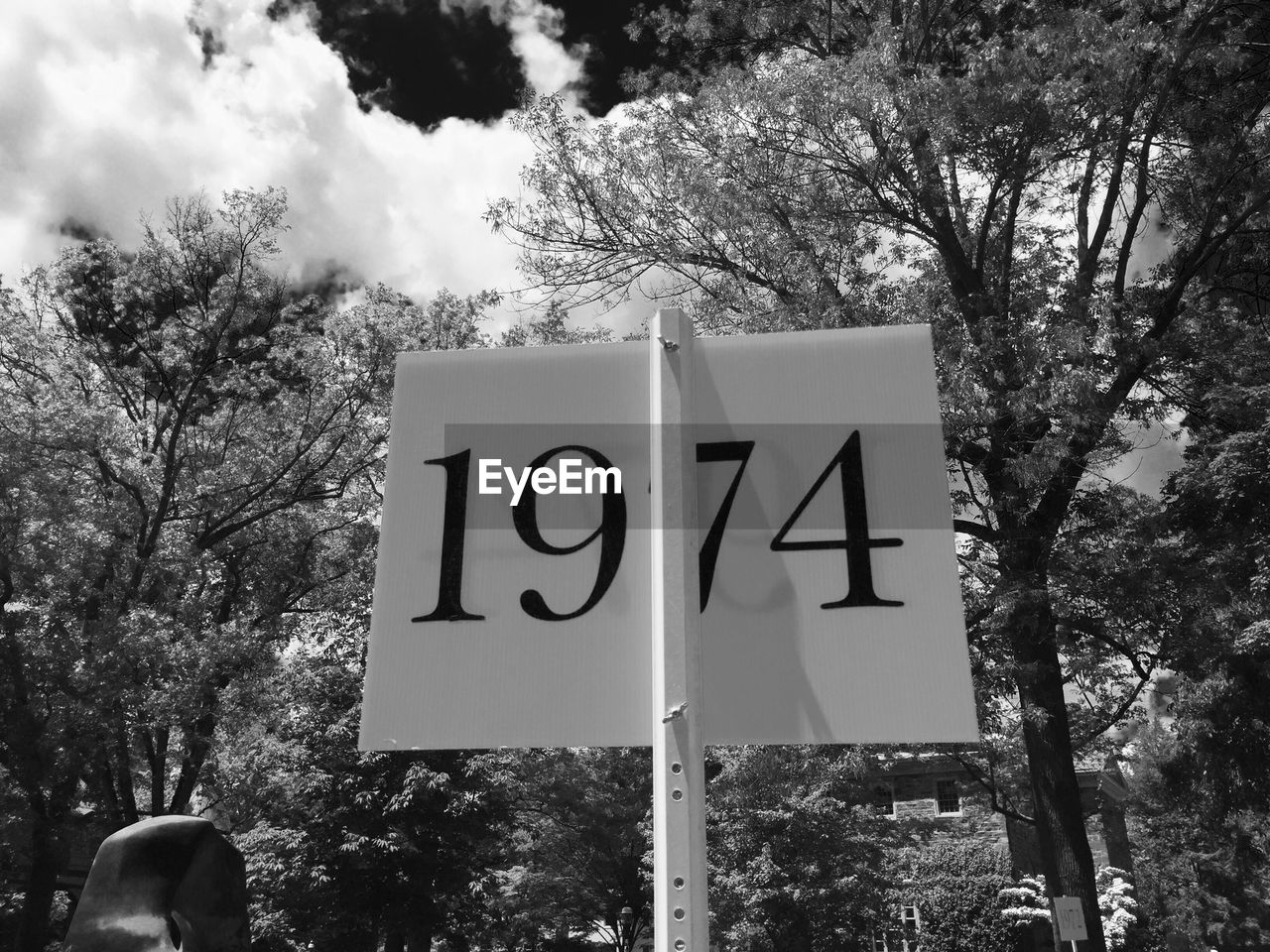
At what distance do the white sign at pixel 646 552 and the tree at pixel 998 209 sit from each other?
34.7 feet

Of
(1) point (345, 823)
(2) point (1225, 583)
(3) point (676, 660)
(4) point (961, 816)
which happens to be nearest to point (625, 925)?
(1) point (345, 823)

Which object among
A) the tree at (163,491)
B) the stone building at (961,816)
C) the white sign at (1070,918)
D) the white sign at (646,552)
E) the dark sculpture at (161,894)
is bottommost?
the white sign at (1070,918)

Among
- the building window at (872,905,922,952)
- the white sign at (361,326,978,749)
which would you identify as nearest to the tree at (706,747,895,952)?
the building window at (872,905,922,952)

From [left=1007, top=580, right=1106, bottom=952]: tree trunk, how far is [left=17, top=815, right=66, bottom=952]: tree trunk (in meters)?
15.9

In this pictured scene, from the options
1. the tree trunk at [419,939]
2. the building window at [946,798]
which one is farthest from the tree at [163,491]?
the building window at [946,798]

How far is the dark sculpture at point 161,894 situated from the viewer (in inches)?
181

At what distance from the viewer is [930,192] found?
1376cm

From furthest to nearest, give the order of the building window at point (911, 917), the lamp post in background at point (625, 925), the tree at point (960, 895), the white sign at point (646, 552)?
the building window at point (911, 917) → the tree at point (960, 895) → the lamp post in background at point (625, 925) → the white sign at point (646, 552)

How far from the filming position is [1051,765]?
1298 centimetres

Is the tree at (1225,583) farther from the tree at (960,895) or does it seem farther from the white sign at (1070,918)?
the tree at (960,895)

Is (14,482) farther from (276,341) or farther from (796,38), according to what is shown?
(796,38)

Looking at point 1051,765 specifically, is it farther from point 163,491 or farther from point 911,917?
point 911,917
